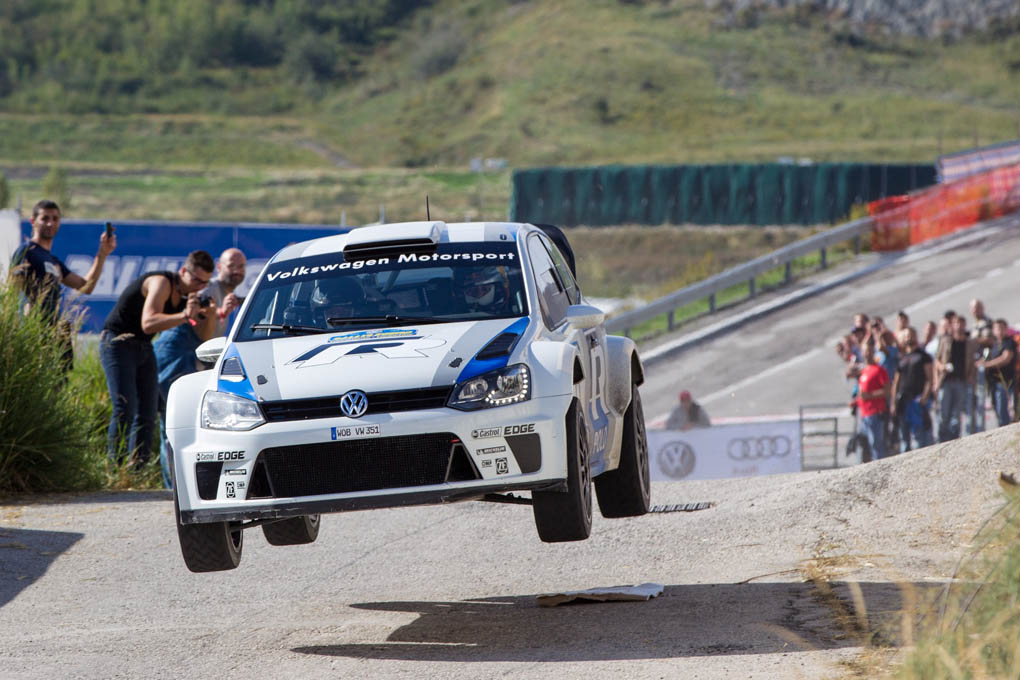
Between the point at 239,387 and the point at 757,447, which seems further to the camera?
the point at 757,447

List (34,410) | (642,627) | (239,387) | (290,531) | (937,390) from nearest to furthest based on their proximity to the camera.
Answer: (239,387), (642,627), (290,531), (34,410), (937,390)

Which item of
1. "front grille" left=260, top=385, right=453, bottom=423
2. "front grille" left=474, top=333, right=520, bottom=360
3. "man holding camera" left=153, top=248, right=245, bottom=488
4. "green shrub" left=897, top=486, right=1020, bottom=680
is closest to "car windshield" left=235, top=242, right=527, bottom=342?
"front grille" left=474, top=333, right=520, bottom=360

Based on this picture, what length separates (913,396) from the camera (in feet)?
57.1

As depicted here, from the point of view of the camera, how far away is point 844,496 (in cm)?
965

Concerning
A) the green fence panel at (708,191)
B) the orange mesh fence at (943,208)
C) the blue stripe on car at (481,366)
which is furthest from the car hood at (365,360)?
the green fence panel at (708,191)

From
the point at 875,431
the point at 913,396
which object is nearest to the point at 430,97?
the point at 913,396

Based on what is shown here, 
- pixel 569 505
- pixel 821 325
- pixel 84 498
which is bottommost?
pixel 821 325

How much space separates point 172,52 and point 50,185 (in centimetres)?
6451

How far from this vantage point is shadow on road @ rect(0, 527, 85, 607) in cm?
862

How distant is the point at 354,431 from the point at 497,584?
2.44 metres

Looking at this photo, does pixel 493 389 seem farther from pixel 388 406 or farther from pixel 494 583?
pixel 494 583

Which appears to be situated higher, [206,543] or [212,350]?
[212,350]

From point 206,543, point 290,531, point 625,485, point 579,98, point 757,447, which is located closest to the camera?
point 206,543

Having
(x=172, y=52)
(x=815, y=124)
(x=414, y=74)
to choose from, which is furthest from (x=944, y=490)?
(x=172, y=52)
